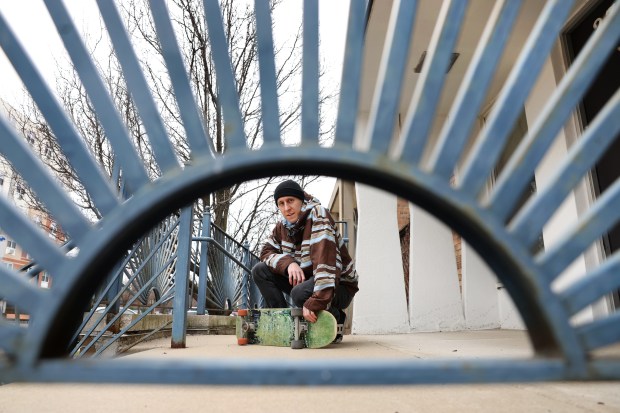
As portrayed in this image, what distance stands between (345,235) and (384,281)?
8.46 feet

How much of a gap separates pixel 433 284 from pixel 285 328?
232 centimetres

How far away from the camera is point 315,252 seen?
2.87m

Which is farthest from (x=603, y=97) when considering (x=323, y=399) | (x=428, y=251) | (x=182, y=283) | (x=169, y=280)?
(x=169, y=280)

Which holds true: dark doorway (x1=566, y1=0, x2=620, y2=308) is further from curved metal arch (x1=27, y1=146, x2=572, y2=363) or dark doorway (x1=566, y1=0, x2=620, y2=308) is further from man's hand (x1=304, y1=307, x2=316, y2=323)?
curved metal arch (x1=27, y1=146, x2=572, y2=363)

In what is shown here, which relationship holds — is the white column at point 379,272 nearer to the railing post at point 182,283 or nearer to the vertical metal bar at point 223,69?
the railing post at point 182,283

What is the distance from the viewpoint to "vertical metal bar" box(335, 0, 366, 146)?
0.54 metres

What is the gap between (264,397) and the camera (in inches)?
49.1

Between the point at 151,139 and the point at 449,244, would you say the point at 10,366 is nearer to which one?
the point at 151,139

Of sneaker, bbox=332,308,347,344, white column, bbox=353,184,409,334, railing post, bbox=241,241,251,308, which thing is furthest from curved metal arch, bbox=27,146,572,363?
railing post, bbox=241,241,251,308

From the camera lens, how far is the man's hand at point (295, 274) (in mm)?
2980

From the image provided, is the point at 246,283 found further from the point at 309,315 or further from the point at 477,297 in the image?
the point at 309,315

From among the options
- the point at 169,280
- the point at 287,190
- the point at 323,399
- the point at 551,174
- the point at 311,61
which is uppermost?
the point at 551,174

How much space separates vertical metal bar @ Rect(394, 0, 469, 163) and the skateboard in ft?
7.76

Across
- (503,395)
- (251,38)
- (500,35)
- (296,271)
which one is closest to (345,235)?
(251,38)
